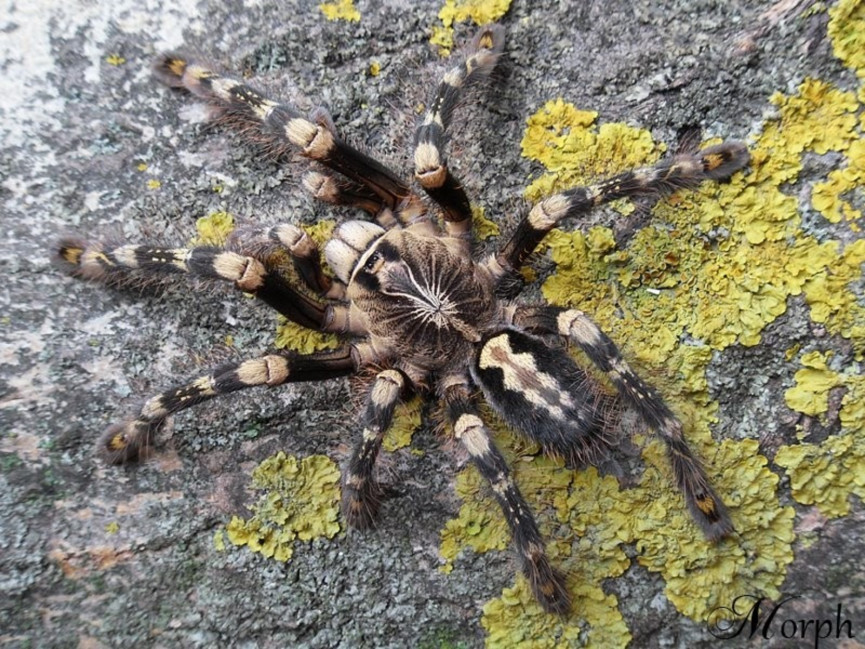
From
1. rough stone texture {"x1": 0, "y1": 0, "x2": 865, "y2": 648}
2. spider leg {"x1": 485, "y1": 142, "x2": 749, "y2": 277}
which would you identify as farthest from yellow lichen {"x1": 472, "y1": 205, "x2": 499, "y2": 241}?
spider leg {"x1": 485, "y1": 142, "x2": 749, "y2": 277}

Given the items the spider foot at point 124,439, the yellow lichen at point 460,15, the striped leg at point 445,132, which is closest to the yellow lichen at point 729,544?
the striped leg at point 445,132

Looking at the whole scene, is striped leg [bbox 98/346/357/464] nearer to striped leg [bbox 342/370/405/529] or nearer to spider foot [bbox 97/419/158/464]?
spider foot [bbox 97/419/158/464]

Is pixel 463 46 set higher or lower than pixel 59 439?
higher

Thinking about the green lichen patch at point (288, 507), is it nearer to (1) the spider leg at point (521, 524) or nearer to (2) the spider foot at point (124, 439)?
(2) the spider foot at point (124, 439)

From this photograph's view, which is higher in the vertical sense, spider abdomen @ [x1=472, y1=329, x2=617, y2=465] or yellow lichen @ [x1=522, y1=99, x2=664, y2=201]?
yellow lichen @ [x1=522, y1=99, x2=664, y2=201]

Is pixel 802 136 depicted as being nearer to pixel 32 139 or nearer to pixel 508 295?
pixel 508 295

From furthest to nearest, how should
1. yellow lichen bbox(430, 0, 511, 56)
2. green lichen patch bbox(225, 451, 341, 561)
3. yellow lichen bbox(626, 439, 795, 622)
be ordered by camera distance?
yellow lichen bbox(430, 0, 511, 56) → green lichen patch bbox(225, 451, 341, 561) → yellow lichen bbox(626, 439, 795, 622)

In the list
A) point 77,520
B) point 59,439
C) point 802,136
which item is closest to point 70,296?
point 59,439

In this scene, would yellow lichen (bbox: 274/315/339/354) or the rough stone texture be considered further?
yellow lichen (bbox: 274/315/339/354)
